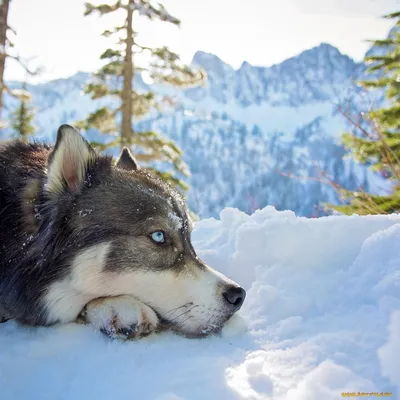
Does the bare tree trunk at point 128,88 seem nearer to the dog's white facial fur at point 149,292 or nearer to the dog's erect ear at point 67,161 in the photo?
the dog's erect ear at point 67,161

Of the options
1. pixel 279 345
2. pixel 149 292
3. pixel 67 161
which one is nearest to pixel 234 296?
pixel 279 345

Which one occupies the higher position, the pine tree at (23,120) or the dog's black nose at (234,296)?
the pine tree at (23,120)

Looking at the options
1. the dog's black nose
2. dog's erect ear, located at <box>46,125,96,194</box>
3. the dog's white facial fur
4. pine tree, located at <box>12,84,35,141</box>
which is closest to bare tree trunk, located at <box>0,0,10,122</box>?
dog's erect ear, located at <box>46,125,96,194</box>

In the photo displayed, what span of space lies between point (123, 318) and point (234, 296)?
0.82 m

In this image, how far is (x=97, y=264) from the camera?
2783mm

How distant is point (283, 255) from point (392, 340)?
1.49 metres

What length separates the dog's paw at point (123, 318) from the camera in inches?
103

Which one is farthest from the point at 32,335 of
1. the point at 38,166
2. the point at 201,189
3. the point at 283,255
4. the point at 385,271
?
the point at 201,189

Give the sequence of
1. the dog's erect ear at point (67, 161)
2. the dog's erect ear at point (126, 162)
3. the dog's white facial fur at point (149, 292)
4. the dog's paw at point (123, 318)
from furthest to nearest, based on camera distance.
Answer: the dog's erect ear at point (126, 162)
the dog's erect ear at point (67, 161)
the dog's white facial fur at point (149, 292)
the dog's paw at point (123, 318)

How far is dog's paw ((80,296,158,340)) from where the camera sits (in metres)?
2.61

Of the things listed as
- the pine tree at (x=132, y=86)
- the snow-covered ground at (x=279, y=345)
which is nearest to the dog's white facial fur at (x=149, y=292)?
the snow-covered ground at (x=279, y=345)

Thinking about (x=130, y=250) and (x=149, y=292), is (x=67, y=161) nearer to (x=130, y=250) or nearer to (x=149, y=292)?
(x=130, y=250)

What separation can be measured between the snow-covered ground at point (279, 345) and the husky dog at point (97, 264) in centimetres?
14

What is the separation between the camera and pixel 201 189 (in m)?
189
